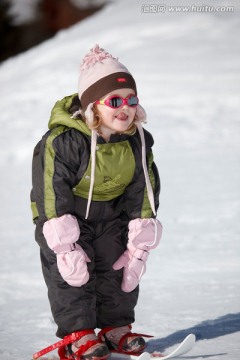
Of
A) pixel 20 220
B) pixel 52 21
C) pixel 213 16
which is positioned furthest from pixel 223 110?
pixel 52 21

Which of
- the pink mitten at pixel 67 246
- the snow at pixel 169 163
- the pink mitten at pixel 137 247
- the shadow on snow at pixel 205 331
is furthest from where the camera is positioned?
the snow at pixel 169 163

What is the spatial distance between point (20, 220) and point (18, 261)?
141 centimetres

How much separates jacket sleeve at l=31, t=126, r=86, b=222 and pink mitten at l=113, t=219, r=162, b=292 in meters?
0.32

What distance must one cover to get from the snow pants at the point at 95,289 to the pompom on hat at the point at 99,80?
504 millimetres

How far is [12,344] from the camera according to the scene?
4.11m

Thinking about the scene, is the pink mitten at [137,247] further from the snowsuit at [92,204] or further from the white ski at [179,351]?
the white ski at [179,351]

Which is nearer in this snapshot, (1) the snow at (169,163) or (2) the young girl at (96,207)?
(2) the young girl at (96,207)

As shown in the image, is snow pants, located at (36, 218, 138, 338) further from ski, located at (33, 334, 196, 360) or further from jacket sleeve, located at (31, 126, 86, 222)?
jacket sleeve, located at (31, 126, 86, 222)

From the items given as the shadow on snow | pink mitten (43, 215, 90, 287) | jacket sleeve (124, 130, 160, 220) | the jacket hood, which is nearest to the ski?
the shadow on snow

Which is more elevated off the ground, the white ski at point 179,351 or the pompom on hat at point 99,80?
the pompom on hat at point 99,80

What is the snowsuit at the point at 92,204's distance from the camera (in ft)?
11.7

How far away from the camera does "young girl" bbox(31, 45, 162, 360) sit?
3.57m

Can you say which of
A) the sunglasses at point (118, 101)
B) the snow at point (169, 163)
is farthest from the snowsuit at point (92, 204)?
the snow at point (169, 163)

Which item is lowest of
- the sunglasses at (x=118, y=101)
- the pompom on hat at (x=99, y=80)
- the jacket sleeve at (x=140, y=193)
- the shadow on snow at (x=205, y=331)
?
the shadow on snow at (x=205, y=331)
